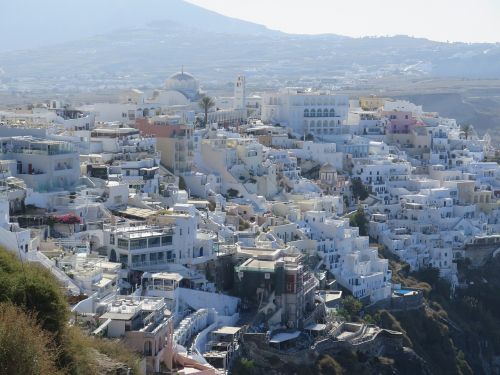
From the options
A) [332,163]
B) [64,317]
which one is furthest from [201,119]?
[64,317]

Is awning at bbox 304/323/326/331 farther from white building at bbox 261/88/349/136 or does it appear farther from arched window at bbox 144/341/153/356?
white building at bbox 261/88/349/136

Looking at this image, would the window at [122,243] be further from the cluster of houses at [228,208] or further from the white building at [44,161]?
the white building at [44,161]

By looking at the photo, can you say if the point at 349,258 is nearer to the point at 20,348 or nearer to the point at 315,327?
the point at 315,327

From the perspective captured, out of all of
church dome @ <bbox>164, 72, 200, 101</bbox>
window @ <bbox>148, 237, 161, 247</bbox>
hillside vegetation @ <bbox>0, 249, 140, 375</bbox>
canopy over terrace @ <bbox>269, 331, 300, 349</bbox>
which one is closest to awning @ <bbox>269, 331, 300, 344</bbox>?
canopy over terrace @ <bbox>269, 331, 300, 349</bbox>

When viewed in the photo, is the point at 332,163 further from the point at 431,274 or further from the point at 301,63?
the point at 301,63

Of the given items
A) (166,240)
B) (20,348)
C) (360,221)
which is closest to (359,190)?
(360,221)

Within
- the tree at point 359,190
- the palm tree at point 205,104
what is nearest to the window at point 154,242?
the tree at point 359,190
